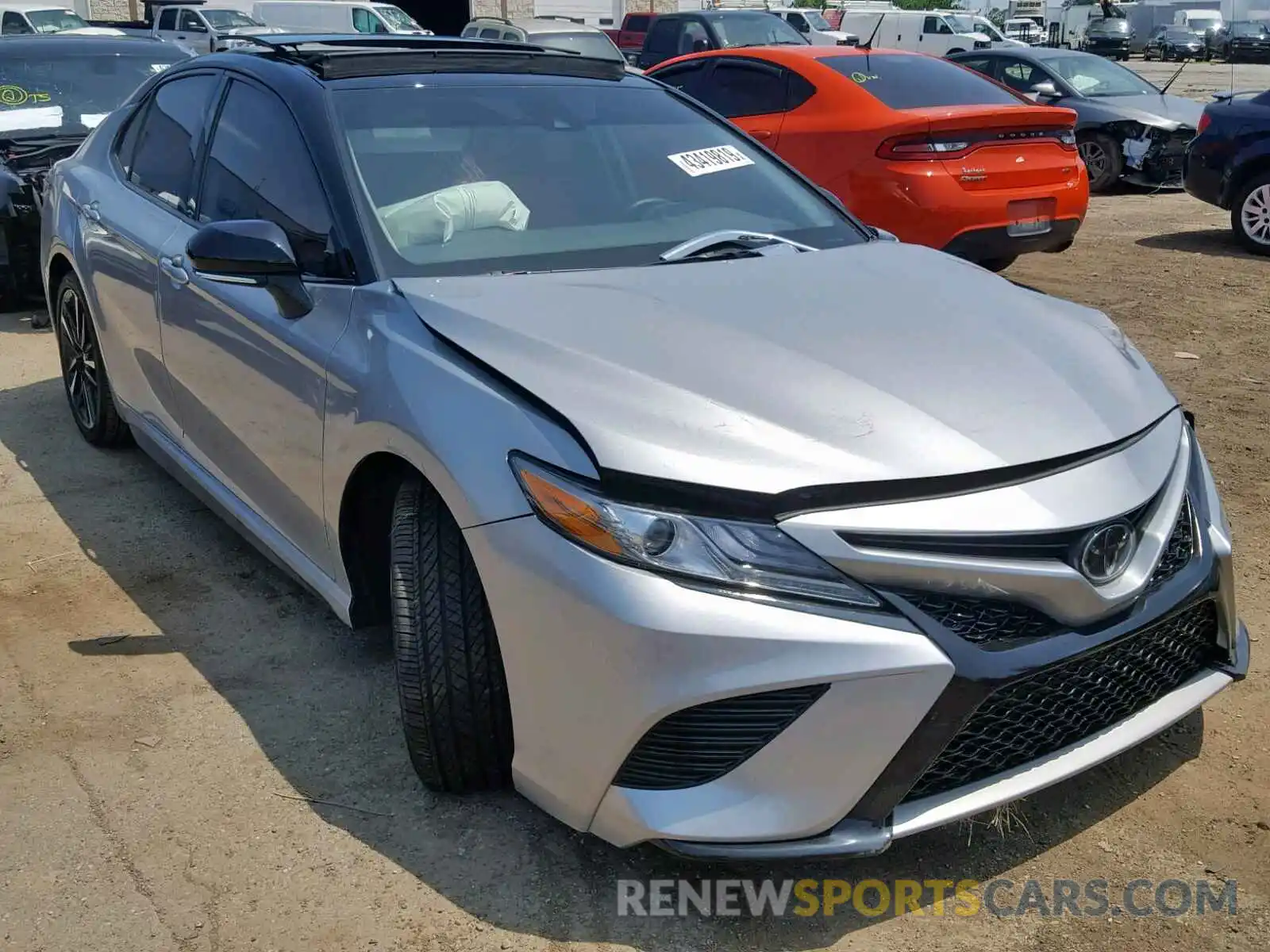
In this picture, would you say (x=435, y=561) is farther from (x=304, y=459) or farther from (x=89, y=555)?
(x=89, y=555)

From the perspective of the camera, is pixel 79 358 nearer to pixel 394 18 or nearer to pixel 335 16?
pixel 394 18

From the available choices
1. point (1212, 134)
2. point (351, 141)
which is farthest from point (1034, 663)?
point (1212, 134)

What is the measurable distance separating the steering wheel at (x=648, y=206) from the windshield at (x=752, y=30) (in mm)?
13948

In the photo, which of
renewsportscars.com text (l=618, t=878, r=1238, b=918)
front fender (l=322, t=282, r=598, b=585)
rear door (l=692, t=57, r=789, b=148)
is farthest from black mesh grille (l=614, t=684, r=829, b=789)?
rear door (l=692, t=57, r=789, b=148)

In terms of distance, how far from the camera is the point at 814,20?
29.0m

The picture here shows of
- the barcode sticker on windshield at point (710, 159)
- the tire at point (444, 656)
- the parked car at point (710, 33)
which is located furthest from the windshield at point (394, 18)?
the tire at point (444, 656)

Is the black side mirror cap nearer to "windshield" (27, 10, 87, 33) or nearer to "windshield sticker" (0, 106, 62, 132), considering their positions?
"windshield sticker" (0, 106, 62, 132)

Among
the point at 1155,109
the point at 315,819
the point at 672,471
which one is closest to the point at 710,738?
the point at 672,471

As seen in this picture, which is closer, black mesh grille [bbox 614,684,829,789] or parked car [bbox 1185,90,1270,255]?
black mesh grille [bbox 614,684,829,789]

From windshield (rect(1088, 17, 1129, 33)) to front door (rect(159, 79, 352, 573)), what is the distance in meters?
45.4

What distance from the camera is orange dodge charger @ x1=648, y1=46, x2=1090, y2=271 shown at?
23.6 feet

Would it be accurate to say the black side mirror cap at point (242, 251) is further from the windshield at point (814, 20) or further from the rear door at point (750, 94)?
the windshield at point (814, 20)

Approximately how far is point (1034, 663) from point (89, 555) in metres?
3.27

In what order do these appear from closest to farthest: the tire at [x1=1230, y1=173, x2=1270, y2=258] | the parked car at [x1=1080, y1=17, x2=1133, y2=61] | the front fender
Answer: the front fender, the tire at [x1=1230, y1=173, x2=1270, y2=258], the parked car at [x1=1080, y1=17, x2=1133, y2=61]
